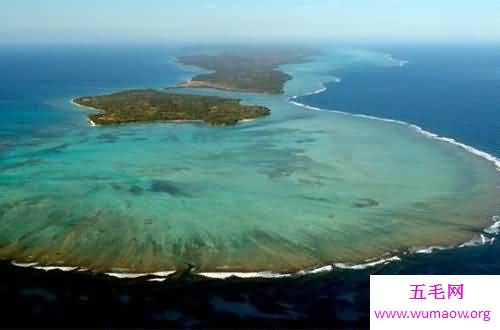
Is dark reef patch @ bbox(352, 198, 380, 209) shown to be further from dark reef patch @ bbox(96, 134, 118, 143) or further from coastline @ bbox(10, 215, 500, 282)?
dark reef patch @ bbox(96, 134, 118, 143)

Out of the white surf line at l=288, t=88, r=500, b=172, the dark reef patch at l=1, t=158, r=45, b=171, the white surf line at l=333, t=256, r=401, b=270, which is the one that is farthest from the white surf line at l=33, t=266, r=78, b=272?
the white surf line at l=288, t=88, r=500, b=172

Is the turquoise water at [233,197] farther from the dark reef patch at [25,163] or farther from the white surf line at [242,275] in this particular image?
the white surf line at [242,275]

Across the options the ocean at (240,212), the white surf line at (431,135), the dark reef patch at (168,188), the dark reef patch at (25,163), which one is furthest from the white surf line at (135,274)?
the white surf line at (431,135)

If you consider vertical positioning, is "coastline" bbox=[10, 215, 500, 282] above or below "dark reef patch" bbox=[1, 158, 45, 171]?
below

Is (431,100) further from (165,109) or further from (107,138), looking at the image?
(107,138)

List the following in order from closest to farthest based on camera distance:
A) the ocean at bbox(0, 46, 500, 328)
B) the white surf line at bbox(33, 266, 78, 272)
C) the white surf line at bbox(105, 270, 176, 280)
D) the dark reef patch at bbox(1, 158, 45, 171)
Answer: the ocean at bbox(0, 46, 500, 328) < the white surf line at bbox(105, 270, 176, 280) < the white surf line at bbox(33, 266, 78, 272) < the dark reef patch at bbox(1, 158, 45, 171)

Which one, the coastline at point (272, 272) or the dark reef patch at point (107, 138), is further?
the dark reef patch at point (107, 138)

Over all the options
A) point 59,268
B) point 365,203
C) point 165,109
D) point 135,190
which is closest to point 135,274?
point 59,268
